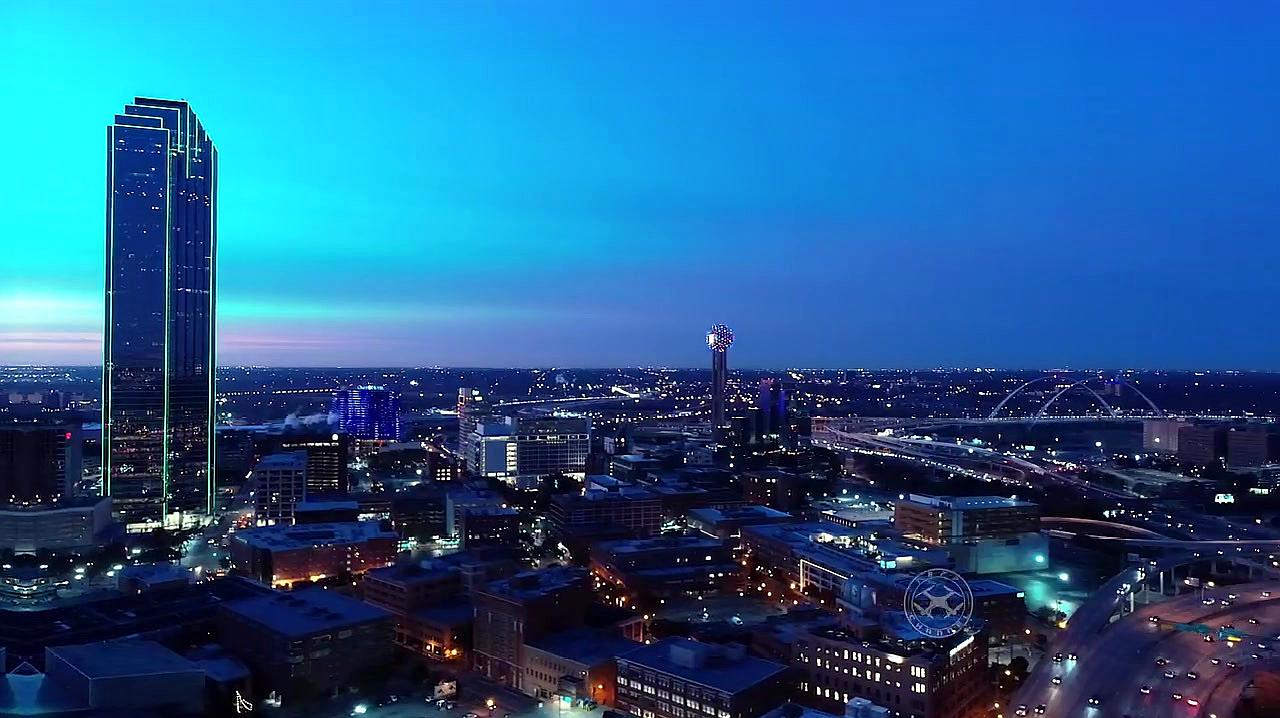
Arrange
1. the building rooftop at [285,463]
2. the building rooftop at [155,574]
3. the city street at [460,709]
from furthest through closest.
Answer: the building rooftop at [285,463] → the building rooftop at [155,574] → the city street at [460,709]

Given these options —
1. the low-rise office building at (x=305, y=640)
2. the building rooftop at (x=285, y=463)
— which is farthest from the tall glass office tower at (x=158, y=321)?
the low-rise office building at (x=305, y=640)

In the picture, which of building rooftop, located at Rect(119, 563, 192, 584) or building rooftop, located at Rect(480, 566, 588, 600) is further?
building rooftop, located at Rect(119, 563, 192, 584)

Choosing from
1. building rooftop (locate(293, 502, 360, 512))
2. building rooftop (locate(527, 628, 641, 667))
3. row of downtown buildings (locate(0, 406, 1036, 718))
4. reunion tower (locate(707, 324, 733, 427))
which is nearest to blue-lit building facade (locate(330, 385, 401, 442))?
reunion tower (locate(707, 324, 733, 427))

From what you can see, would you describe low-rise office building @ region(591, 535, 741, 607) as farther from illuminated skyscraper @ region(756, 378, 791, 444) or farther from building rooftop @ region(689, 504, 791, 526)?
illuminated skyscraper @ region(756, 378, 791, 444)

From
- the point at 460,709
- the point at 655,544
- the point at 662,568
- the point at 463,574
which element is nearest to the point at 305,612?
the point at 460,709

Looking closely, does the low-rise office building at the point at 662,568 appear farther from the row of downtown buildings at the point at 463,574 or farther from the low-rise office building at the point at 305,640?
the low-rise office building at the point at 305,640

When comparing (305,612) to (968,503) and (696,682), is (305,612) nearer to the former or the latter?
(696,682)
